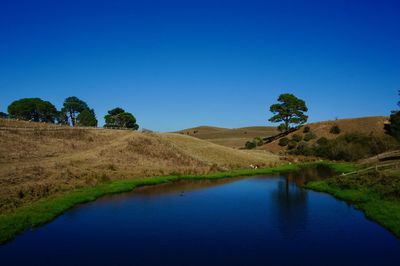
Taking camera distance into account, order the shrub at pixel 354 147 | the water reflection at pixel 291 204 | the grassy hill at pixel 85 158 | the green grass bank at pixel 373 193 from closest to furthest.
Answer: the water reflection at pixel 291 204
the green grass bank at pixel 373 193
the grassy hill at pixel 85 158
the shrub at pixel 354 147

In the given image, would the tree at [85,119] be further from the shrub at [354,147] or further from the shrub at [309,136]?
the shrub at [354,147]

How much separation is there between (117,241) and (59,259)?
14.4ft

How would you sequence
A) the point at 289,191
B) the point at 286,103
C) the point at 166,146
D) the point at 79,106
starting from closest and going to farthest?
the point at 289,191 < the point at 166,146 < the point at 286,103 < the point at 79,106

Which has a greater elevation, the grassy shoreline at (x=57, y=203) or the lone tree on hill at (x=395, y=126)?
the lone tree on hill at (x=395, y=126)

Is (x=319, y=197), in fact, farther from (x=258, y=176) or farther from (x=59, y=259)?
(x=59, y=259)

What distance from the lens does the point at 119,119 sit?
5714 inches

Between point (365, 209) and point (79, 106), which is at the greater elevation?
point (79, 106)

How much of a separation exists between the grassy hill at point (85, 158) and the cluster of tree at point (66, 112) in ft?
174

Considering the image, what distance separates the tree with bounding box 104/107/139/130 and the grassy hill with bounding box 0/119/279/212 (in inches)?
2074

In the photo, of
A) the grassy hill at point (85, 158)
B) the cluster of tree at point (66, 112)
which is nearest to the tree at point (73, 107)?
the cluster of tree at point (66, 112)

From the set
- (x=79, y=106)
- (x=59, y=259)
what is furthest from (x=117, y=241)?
(x=79, y=106)

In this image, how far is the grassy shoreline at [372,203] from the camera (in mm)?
28844

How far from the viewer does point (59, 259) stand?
22312mm

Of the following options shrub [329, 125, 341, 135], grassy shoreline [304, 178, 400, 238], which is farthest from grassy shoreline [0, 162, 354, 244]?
shrub [329, 125, 341, 135]
